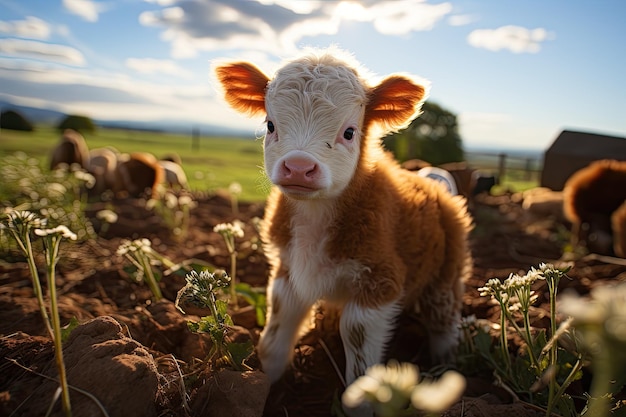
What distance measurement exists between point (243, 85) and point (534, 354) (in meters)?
2.30

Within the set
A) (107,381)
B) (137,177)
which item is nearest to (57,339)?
(107,381)

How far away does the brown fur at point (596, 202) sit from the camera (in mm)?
7250

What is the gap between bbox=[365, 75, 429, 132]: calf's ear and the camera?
9.67 feet

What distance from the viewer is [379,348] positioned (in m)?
2.84

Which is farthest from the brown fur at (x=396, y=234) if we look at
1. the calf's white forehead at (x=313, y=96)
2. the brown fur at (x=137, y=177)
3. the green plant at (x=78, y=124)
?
the green plant at (x=78, y=124)

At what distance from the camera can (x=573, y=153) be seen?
11031mm

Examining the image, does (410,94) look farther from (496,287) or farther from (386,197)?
(496,287)

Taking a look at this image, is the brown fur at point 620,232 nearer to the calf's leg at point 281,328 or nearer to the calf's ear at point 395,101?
the calf's ear at point 395,101

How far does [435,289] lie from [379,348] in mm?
890

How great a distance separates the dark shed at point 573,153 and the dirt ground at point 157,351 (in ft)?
16.1

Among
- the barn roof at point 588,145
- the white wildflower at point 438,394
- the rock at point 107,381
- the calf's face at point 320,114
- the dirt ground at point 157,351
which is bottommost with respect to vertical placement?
the dirt ground at point 157,351

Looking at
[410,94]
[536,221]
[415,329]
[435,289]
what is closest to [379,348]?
[435,289]

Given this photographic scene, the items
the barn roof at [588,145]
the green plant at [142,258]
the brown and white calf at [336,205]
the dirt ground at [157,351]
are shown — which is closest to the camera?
the dirt ground at [157,351]

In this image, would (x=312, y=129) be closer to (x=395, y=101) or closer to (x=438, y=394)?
(x=395, y=101)
